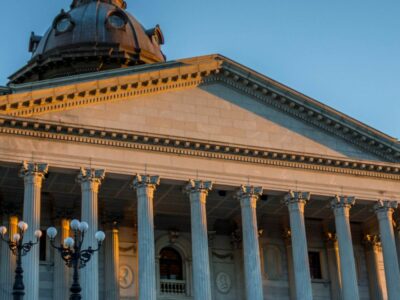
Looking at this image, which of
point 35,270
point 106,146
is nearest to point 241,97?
point 106,146

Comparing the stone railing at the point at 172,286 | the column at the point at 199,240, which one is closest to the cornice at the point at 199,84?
the column at the point at 199,240

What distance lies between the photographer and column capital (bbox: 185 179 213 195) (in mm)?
33984

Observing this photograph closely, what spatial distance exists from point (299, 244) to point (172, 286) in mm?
7370

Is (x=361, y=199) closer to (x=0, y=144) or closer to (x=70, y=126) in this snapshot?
(x=70, y=126)

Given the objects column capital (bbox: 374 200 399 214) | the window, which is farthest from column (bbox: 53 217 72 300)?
column capital (bbox: 374 200 399 214)

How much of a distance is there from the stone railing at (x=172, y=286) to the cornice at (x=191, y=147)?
303 inches

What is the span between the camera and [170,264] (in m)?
39.6

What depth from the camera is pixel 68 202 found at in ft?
119

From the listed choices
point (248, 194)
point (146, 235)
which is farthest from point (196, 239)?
point (248, 194)

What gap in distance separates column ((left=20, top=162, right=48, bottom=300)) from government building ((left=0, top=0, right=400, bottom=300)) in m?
0.06

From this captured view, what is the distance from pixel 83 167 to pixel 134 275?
7785mm

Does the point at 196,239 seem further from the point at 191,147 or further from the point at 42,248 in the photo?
the point at 42,248

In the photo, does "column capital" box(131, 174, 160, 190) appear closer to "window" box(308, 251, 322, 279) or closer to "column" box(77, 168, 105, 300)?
"column" box(77, 168, 105, 300)

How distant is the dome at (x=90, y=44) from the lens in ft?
171
